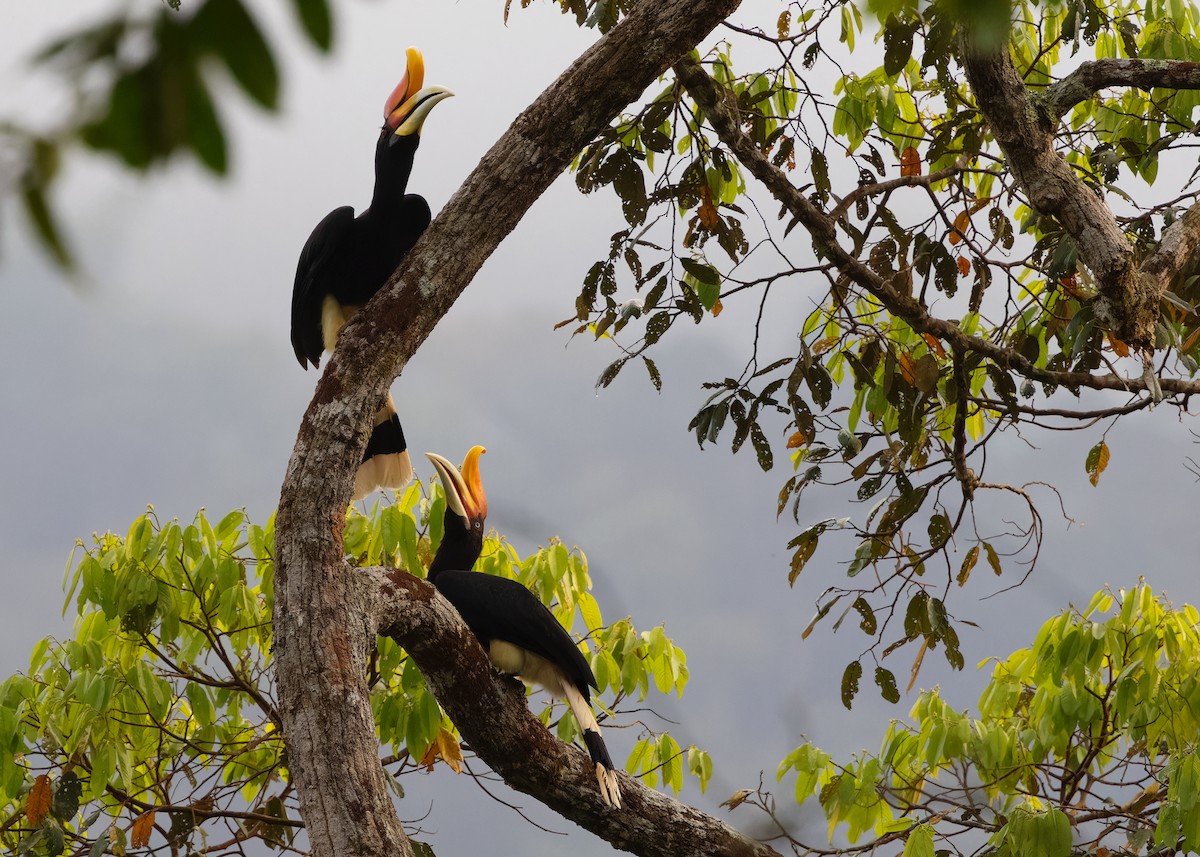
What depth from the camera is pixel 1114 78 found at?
110 inches

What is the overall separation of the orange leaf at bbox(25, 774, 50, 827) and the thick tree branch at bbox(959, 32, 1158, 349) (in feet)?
10.2

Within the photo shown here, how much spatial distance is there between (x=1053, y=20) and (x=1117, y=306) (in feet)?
5.12

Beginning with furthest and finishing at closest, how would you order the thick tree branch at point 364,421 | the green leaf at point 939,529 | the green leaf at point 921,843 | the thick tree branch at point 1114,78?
1. the green leaf at point 939,529
2. the green leaf at point 921,843
3. the thick tree branch at point 1114,78
4. the thick tree branch at point 364,421

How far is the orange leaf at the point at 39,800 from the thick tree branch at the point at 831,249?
2624mm

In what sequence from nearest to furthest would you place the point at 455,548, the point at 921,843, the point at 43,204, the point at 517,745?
the point at 43,204 → the point at 517,745 → the point at 921,843 → the point at 455,548

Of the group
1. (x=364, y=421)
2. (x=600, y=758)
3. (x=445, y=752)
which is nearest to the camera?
(x=364, y=421)

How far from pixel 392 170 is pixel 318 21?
8.77ft

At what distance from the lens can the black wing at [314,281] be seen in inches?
123

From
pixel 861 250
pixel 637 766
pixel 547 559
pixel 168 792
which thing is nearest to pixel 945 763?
pixel 637 766

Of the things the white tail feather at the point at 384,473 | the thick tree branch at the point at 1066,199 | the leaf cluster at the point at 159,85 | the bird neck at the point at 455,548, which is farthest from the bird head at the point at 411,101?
the leaf cluster at the point at 159,85

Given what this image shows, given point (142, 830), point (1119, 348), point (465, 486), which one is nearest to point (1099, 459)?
point (1119, 348)

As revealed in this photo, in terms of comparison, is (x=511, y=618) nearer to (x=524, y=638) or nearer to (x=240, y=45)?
(x=524, y=638)

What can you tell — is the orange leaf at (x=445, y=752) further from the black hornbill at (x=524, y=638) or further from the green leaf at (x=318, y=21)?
the green leaf at (x=318, y=21)

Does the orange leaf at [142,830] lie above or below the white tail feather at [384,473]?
below
